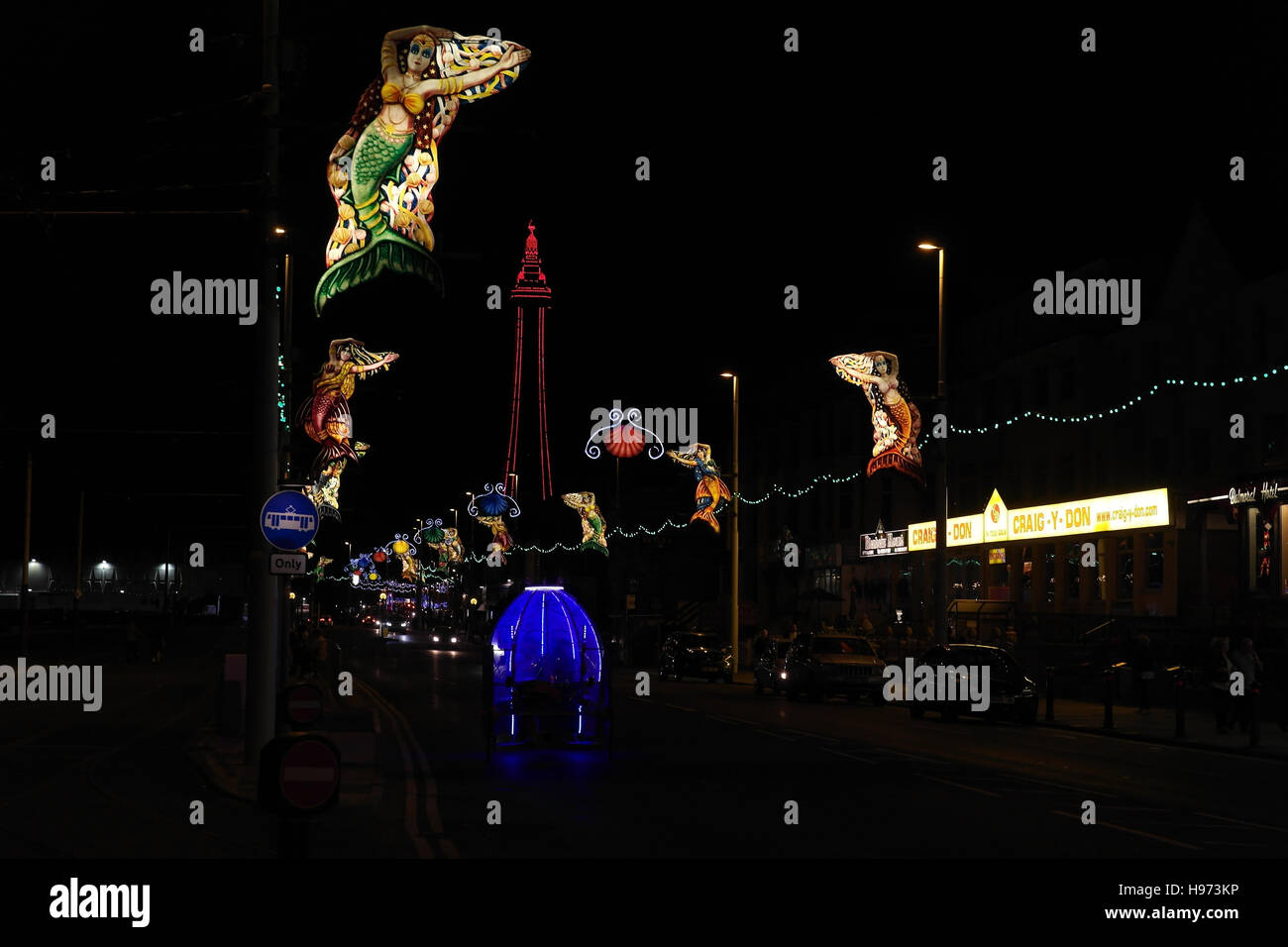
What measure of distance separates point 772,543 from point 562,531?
40.4 meters

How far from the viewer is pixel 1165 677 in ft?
120

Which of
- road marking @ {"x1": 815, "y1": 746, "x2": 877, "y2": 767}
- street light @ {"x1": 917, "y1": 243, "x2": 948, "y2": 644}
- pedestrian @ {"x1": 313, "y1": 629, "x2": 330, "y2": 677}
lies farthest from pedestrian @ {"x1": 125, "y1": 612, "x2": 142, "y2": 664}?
road marking @ {"x1": 815, "y1": 746, "x2": 877, "y2": 767}

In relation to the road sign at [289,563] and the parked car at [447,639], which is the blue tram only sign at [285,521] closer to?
the road sign at [289,563]

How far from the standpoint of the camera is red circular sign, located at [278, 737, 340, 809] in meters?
7.54

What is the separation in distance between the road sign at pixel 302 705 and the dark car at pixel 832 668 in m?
27.4

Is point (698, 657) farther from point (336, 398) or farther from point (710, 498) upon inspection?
point (336, 398)

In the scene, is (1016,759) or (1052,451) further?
(1052,451)

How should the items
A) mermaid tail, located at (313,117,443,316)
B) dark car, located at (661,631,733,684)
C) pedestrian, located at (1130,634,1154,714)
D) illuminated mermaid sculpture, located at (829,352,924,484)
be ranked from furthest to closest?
dark car, located at (661,631,733,684), illuminated mermaid sculpture, located at (829,352,924,484), pedestrian, located at (1130,634,1154,714), mermaid tail, located at (313,117,443,316)

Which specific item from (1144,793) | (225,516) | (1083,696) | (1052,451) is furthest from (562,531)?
(1144,793)

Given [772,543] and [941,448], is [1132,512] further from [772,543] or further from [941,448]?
[772,543]

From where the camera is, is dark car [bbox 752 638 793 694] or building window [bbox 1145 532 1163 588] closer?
dark car [bbox 752 638 793 694]

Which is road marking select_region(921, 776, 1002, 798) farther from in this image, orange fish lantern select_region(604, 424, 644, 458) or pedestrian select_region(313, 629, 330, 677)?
orange fish lantern select_region(604, 424, 644, 458)

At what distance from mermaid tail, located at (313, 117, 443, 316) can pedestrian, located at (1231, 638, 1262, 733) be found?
61.9 feet
